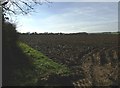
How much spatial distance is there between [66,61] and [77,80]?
932 mm

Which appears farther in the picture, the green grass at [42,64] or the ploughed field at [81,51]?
the green grass at [42,64]

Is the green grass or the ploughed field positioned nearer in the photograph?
the ploughed field

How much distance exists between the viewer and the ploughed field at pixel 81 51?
8828mm

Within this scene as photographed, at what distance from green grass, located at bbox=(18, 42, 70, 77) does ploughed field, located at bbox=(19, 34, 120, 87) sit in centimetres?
11

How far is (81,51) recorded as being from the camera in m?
9.58

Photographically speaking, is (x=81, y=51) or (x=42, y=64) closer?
(x=81, y=51)

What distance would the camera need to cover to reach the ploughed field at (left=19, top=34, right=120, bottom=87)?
883cm

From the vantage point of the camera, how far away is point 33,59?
9859 mm

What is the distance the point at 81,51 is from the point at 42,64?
113 cm

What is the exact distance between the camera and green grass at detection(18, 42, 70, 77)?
9.43 meters

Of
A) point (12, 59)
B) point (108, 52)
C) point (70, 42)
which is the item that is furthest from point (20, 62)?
point (108, 52)

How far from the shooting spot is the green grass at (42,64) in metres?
9.43

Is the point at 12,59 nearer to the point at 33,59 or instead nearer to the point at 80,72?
the point at 33,59

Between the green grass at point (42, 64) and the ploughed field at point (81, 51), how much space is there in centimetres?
11
